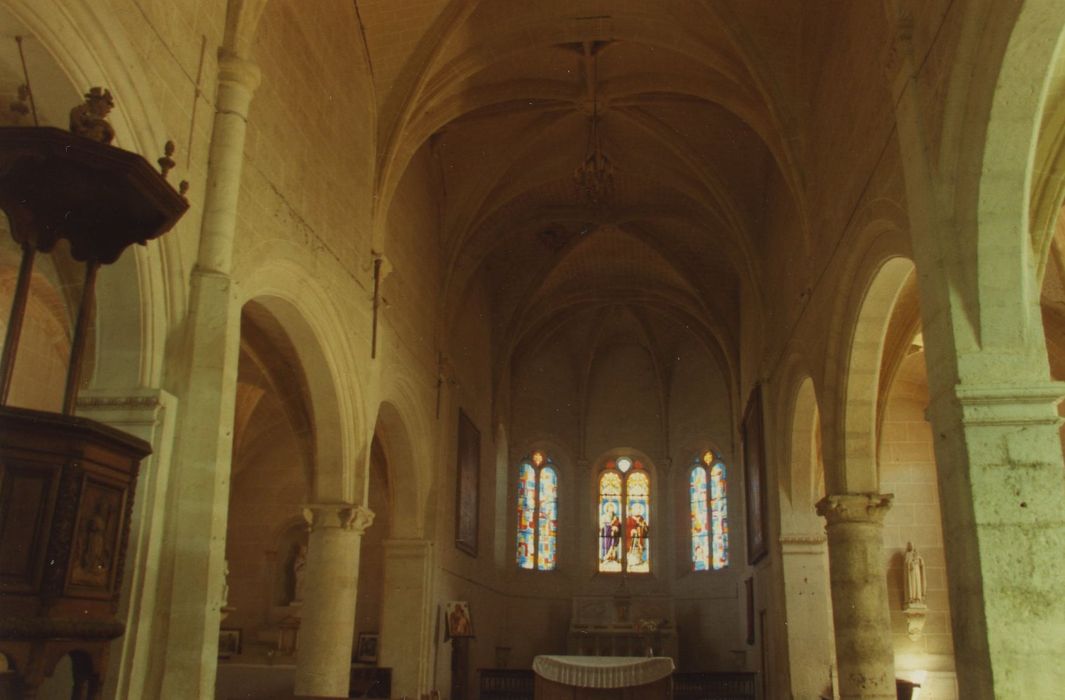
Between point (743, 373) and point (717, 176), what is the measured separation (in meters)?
4.62

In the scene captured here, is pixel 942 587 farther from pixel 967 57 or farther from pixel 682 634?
pixel 967 57

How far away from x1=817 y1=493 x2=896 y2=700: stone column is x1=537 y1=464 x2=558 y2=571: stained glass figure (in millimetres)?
13726

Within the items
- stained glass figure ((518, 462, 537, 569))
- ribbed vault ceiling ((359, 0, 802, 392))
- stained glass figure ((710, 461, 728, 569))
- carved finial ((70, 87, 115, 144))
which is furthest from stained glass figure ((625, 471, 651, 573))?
carved finial ((70, 87, 115, 144))

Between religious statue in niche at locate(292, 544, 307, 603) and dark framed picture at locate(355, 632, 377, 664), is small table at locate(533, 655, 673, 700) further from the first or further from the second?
religious statue in niche at locate(292, 544, 307, 603)

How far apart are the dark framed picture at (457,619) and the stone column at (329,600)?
14.5ft

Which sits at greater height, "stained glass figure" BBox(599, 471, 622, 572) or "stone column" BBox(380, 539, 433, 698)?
"stained glass figure" BBox(599, 471, 622, 572)

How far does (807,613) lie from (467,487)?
6.64 meters

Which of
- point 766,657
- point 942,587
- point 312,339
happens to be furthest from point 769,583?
point 312,339

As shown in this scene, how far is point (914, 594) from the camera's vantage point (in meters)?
15.6

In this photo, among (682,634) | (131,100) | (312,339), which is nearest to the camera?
(131,100)

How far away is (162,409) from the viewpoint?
7391mm

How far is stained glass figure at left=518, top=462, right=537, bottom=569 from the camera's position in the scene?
23750 millimetres

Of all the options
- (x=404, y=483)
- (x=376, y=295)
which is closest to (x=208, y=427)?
(x=376, y=295)

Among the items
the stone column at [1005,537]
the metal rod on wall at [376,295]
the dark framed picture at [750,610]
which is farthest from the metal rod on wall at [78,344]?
the dark framed picture at [750,610]
